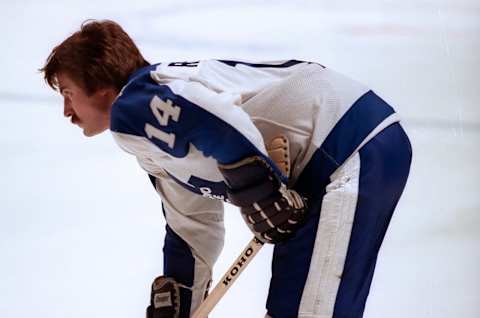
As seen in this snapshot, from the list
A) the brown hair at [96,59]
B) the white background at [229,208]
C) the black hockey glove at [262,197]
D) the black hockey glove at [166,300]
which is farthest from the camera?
the white background at [229,208]

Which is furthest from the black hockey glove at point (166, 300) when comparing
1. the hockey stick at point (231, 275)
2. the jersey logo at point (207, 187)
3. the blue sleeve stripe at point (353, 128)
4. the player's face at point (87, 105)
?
the blue sleeve stripe at point (353, 128)

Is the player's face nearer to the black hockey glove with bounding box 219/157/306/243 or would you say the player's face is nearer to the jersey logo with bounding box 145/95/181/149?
the jersey logo with bounding box 145/95/181/149

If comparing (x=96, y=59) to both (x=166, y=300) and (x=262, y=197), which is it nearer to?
(x=262, y=197)

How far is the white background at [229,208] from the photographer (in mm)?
2006

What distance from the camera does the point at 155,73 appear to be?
136cm

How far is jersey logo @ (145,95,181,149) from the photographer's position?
1.30 metres

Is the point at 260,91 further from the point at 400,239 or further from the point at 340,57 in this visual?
the point at 340,57

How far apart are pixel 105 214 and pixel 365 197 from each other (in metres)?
1.02

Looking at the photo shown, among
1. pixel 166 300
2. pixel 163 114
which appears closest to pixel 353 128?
pixel 163 114

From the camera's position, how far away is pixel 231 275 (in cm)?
154

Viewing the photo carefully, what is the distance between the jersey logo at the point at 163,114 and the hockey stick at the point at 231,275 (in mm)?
266

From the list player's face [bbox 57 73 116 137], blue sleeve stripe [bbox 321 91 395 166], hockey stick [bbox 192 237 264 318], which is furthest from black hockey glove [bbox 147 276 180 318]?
blue sleeve stripe [bbox 321 91 395 166]

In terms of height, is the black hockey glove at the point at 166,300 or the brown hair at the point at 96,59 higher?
the brown hair at the point at 96,59

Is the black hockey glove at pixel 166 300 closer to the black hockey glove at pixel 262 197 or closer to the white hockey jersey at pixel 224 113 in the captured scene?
the white hockey jersey at pixel 224 113
